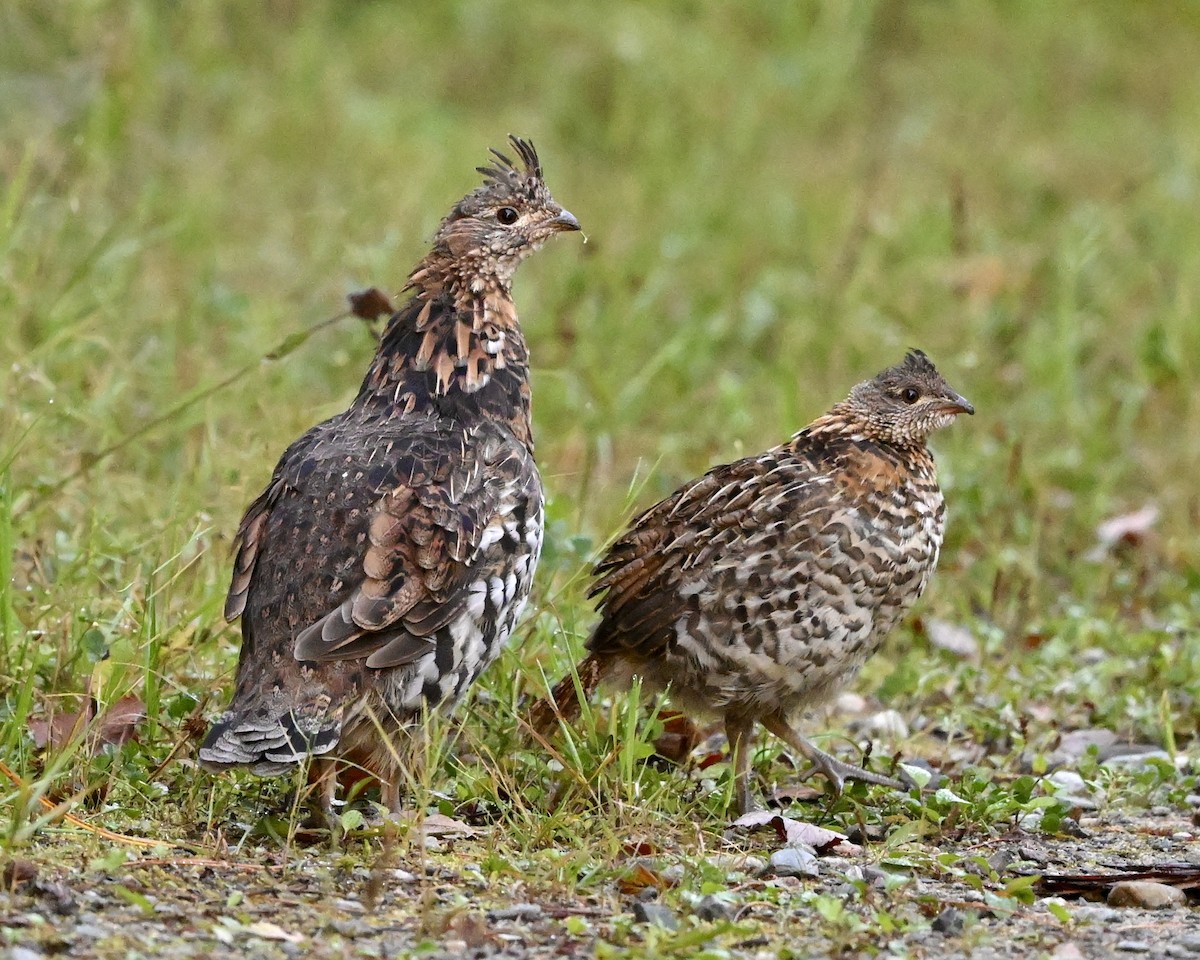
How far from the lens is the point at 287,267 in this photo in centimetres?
971

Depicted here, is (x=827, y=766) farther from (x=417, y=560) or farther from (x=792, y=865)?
(x=417, y=560)

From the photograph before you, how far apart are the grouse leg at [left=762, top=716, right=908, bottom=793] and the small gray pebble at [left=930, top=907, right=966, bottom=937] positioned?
116cm

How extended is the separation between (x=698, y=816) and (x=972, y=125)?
9720 millimetres

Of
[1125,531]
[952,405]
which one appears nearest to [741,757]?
[952,405]

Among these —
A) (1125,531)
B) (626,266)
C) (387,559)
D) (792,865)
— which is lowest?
(792,865)

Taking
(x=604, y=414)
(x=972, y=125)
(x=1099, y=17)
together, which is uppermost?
(x=1099, y=17)

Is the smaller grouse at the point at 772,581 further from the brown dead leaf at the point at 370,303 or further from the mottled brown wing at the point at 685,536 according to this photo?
the brown dead leaf at the point at 370,303

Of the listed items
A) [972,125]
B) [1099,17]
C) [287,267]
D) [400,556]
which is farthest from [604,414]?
[1099,17]

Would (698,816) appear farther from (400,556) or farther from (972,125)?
(972,125)

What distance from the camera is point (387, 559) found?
4918mm

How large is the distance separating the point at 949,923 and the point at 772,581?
137cm

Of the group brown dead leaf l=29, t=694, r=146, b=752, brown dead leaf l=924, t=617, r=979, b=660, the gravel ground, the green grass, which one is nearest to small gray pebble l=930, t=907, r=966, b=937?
the gravel ground

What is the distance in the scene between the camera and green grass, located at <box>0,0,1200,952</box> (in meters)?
5.24

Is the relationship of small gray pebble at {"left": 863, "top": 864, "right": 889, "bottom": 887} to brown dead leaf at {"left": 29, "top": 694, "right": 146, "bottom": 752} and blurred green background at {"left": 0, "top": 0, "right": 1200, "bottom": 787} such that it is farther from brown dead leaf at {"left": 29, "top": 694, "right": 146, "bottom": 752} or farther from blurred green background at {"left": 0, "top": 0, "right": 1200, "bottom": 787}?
brown dead leaf at {"left": 29, "top": 694, "right": 146, "bottom": 752}
